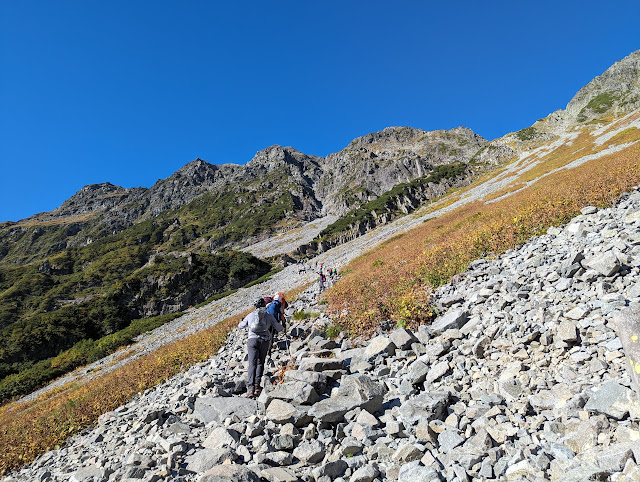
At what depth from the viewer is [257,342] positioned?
960cm

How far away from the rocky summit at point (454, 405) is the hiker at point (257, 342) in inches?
21.8

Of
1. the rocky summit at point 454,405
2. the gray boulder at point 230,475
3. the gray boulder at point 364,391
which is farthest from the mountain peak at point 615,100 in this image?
the gray boulder at point 230,475

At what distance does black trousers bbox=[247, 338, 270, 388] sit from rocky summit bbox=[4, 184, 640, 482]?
Answer: 0.52m

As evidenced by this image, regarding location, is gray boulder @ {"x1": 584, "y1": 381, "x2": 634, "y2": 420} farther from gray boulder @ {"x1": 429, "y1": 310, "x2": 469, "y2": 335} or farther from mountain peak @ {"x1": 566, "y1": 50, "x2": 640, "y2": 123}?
mountain peak @ {"x1": 566, "y1": 50, "x2": 640, "y2": 123}

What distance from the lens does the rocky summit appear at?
4.46m

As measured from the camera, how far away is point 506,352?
22.8 ft

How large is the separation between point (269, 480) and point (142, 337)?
40.3 metres

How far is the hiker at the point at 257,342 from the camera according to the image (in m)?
9.41

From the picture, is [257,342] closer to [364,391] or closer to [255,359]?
[255,359]

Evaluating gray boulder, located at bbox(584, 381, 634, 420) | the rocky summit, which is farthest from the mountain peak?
gray boulder, located at bbox(584, 381, 634, 420)

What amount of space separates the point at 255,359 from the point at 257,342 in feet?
1.62

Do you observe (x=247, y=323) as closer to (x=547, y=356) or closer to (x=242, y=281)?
(x=547, y=356)

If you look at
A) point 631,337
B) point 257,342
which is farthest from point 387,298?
point 631,337

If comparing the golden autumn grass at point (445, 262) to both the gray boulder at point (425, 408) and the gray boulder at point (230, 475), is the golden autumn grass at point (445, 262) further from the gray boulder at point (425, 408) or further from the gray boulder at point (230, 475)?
the gray boulder at point (230, 475)
